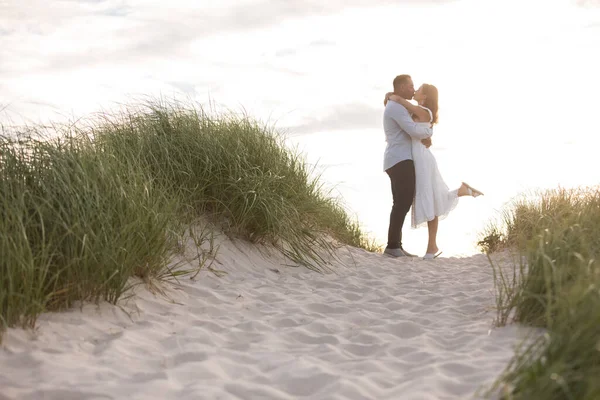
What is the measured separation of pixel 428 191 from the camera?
774 centimetres

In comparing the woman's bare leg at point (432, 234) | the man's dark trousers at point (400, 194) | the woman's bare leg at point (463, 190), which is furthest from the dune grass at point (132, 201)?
the woman's bare leg at point (463, 190)

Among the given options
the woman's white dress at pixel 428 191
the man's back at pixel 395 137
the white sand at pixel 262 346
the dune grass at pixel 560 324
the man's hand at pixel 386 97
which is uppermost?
the man's hand at pixel 386 97

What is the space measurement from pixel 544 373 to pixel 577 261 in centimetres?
146

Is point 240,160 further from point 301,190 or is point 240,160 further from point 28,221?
point 28,221

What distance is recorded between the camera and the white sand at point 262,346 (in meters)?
2.65

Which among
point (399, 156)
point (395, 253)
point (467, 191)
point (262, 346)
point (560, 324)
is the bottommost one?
point (262, 346)

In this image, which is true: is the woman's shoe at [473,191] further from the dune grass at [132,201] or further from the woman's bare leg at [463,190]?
the dune grass at [132,201]

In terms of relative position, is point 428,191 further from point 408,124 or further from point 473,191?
point 408,124

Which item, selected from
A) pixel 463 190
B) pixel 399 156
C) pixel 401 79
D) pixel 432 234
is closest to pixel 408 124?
pixel 399 156

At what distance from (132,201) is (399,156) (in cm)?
442

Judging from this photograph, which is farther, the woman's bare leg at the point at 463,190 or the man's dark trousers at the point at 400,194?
the woman's bare leg at the point at 463,190

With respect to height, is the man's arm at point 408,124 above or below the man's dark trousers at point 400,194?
above

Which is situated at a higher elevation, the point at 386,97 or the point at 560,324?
the point at 386,97

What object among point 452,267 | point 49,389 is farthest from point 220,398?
point 452,267
